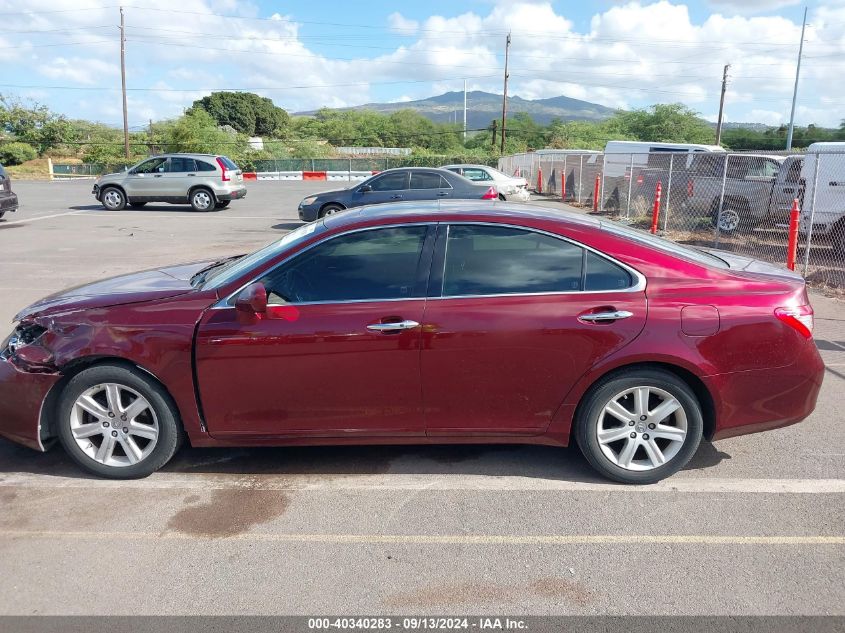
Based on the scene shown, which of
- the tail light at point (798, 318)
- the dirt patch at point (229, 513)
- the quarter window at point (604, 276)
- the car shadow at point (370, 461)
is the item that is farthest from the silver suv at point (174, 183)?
the tail light at point (798, 318)

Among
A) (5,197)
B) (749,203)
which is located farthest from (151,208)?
(749,203)

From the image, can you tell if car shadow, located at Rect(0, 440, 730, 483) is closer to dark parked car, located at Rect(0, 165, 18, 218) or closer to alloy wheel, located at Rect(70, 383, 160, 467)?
alloy wheel, located at Rect(70, 383, 160, 467)

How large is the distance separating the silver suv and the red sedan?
1854 centimetres

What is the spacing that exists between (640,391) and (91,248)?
12.8m

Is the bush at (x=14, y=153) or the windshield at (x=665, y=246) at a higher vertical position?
the bush at (x=14, y=153)

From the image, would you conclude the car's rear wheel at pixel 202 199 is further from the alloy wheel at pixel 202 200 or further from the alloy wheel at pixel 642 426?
the alloy wheel at pixel 642 426

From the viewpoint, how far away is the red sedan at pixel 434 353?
3867 millimetres

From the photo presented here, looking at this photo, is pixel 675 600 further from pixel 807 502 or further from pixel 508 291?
pixel 508 291

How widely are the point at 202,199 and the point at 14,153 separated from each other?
45759 millimetres

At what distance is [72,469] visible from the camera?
14.2 feet

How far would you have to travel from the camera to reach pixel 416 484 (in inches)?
162

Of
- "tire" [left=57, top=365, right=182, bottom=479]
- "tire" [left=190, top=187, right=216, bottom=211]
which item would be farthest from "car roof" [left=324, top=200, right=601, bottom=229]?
"tire" [left=190, top=187, right=216, bottom=211]

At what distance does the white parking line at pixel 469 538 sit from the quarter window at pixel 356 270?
50.8 inches

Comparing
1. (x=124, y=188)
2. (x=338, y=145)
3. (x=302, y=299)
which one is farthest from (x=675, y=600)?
(x=338, y=145)
